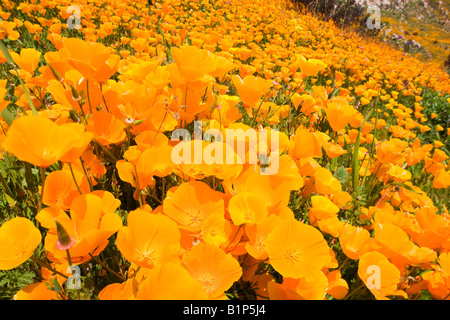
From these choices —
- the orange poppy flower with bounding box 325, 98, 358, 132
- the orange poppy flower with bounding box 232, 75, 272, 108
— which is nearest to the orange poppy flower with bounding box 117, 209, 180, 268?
the orange poppy flower with bounding box 232, 75, 272, 108

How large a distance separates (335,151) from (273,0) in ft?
34.1

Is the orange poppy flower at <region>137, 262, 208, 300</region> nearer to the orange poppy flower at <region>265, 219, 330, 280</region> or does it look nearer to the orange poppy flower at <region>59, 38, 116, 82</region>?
the orange poppy flower at <region>265, 219, 330, 280</region>

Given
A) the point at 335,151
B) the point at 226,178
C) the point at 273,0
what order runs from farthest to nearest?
the point at 273,0 < the point at 335,151 < the point at 226,178

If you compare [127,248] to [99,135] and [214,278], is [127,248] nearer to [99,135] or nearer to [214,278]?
[214,278]

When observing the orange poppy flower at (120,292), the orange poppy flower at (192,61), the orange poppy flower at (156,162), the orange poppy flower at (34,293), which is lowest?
the orange poppy flower at (34,293)

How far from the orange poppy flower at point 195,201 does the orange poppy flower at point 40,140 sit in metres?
0.32

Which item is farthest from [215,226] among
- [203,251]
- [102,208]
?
[102,208]

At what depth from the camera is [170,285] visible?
60 centimetres

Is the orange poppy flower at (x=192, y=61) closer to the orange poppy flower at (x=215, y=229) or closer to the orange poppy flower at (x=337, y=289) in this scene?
the orange poppy flower at (x=215, y=229)

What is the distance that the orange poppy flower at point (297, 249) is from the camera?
0.76 metres

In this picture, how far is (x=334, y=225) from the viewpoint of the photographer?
41.6 inches

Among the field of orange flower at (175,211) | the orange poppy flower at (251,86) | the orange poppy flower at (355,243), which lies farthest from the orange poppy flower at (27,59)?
the orange poppy flower at (355,243)

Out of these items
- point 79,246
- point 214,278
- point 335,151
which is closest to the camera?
point 79,246

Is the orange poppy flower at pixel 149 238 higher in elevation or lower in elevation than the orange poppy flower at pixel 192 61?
lower
